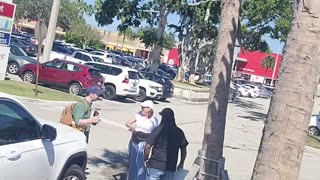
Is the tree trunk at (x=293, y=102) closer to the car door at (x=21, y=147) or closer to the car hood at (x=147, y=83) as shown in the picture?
the car door at (x=21, y=147)

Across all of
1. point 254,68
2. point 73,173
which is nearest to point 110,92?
point 73,173

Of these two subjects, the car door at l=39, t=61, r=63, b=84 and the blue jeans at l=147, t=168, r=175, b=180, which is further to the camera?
the car door at l=39, t=61, r=63, b=84

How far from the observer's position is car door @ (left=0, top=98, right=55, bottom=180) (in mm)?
5125

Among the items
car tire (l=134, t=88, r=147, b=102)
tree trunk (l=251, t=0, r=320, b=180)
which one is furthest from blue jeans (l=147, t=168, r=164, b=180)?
car tire (l=134, t=88, r=147, b=102)

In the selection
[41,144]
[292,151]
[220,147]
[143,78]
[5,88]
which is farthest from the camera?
[143,78]

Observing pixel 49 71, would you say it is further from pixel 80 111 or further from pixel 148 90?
pixel 80 111

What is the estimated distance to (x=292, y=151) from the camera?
3289 millimetres

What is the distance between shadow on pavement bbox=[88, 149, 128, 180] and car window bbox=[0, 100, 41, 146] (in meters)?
4.22

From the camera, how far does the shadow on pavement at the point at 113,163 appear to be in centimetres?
1011

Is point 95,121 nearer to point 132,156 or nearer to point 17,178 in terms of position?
point 132,156

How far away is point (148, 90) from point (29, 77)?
713cm

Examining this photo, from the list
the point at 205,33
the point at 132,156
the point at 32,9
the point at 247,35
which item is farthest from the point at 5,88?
the point at 32,9

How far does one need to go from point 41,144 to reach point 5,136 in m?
0.59

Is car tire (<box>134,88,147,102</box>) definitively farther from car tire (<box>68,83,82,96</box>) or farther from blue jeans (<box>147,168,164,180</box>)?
blue jeans (<box>147,168,164,180</box>)
